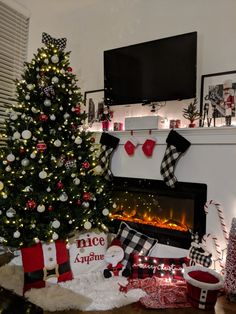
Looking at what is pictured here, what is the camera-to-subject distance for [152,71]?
8.86 feet

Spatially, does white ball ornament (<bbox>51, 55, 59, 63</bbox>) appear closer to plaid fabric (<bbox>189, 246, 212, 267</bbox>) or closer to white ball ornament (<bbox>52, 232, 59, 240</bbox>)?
white ball ornament (<bbox>52, 232, 59, 240</bbox>)

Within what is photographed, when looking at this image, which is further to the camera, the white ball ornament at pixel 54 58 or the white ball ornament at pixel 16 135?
the white ball ornament at pixel 54 58

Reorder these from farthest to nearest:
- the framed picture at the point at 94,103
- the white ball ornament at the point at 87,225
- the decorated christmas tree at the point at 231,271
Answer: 1. the framed picture at the point at 94,103
2. the white ball ornament at the point at 87,225
3. the decorated christmas tree at the point at 231,271

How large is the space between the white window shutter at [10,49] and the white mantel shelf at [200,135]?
1622 millimetres

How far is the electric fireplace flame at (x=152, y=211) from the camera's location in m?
2.67

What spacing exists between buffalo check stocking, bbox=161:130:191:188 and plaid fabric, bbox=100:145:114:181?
638 mm

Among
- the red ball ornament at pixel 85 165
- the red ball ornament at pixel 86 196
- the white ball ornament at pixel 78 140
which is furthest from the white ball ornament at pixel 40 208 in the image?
the white ball ornament at pixel 78 140

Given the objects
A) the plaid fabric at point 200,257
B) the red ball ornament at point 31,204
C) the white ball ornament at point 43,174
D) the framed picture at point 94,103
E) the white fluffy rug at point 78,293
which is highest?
the framed picture at point 94,103

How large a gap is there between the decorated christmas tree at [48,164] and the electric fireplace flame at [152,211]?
0.45 meters

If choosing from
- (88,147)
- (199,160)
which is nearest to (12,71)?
(88,147)

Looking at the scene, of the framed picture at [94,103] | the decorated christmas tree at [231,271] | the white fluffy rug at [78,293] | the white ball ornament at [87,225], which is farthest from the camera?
the framed picture at [94,103]

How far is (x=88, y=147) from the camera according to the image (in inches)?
102

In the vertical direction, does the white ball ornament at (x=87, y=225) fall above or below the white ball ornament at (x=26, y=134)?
below

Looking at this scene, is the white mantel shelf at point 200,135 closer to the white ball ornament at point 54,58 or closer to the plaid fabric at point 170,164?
the plaid fabric at point 170,164
